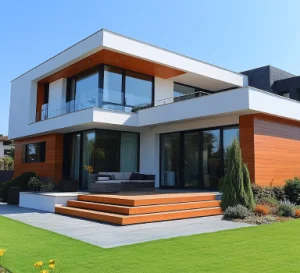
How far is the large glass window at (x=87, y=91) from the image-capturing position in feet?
48.8

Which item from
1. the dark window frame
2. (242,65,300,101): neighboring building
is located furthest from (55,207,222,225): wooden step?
(242,65,300,101): neighboring building

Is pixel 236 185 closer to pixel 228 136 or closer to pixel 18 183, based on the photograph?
pixel 228 136

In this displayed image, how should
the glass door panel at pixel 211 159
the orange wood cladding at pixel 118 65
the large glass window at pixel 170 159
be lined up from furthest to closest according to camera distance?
the large glass window at pixel 170 159, the orange wood cladding at pixel 118 65, the glass door panel at pixel 211 159

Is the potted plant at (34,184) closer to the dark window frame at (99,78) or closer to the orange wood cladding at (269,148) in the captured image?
the dark window frame at (99,78)

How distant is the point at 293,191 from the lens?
40.4 ft

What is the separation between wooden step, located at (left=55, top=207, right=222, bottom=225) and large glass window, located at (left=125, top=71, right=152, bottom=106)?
263 inches

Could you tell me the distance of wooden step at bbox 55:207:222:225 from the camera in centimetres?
870

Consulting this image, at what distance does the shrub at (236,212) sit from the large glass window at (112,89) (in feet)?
24.2

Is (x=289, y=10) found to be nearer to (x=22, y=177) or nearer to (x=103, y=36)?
(x=103, y=36)

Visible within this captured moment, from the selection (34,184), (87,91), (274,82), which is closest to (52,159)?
(34,184)

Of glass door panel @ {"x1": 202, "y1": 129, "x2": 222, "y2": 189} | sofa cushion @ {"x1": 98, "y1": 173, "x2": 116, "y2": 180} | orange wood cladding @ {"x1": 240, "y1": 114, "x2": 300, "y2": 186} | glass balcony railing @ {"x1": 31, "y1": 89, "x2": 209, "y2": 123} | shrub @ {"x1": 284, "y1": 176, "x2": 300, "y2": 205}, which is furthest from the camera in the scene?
glass balcony railing @ {"x1": 31, "y1": 89, "x2": 209, "y2": 123}

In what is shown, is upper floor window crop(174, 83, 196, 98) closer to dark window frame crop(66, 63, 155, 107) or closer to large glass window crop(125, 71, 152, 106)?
dark window frame crop(66, 63, 155, 107)

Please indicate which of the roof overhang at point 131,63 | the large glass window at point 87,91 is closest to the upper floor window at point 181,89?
the roof overhang at point 131,63

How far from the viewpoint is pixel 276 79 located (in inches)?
844
